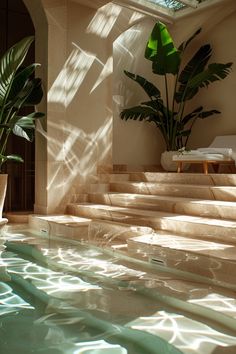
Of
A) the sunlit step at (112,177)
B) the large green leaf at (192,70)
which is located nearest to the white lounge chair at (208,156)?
the sunlit step at (112,177)

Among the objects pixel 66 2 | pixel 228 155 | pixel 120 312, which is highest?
pixel 66 2

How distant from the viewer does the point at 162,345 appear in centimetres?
195

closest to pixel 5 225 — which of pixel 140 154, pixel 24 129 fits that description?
pixel 24 129

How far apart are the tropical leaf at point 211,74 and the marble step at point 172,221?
318 cm

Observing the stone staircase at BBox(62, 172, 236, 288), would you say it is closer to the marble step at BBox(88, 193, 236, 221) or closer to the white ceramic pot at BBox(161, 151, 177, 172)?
the marble step at BBox(88, 193, 236, 221)

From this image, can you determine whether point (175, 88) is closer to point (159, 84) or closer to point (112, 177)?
point (159, 84)

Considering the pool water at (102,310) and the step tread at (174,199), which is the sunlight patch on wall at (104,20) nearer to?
the step tread at (174,199)

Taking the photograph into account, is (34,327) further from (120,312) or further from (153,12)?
(153,12)

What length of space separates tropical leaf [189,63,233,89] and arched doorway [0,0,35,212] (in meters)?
3.19

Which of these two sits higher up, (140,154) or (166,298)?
(140,154)

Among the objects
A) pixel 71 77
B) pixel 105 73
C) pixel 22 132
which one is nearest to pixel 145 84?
pixel 105 73

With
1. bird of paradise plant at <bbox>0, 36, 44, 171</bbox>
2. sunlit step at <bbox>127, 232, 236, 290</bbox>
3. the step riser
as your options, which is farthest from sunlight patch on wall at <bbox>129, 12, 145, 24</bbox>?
the step riser

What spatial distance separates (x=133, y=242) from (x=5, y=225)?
2.54m

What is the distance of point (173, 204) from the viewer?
16.4 feet
